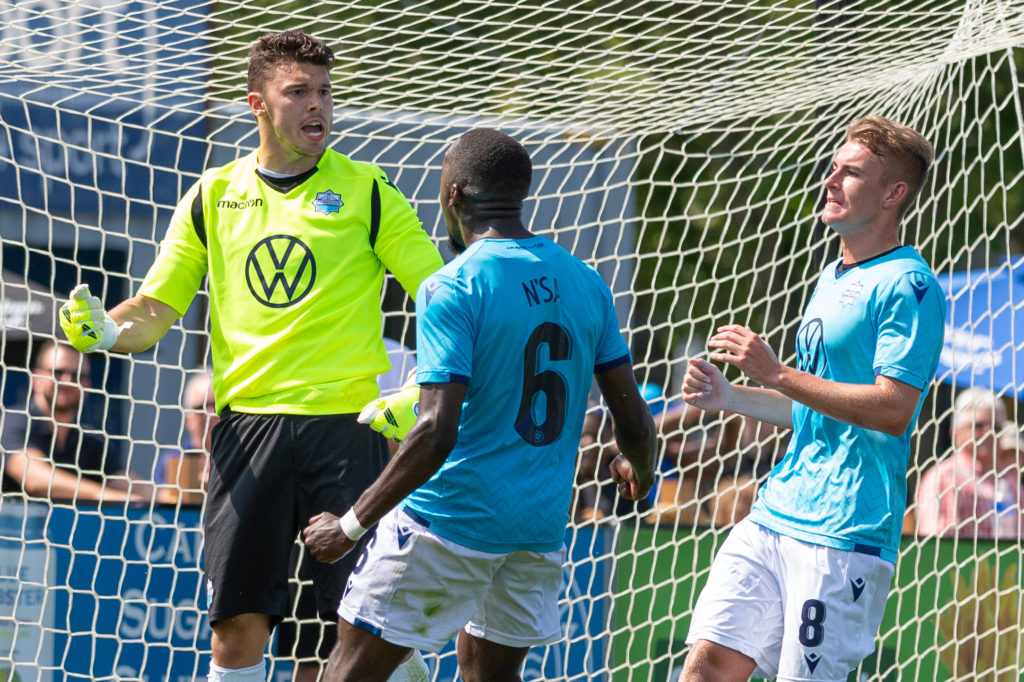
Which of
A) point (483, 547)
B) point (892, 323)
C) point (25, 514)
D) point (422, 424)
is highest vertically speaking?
point (892, 323)

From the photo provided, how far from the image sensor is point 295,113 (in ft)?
11.8

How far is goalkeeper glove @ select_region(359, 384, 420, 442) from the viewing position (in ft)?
10.6

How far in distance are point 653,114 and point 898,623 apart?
2319 millimetres

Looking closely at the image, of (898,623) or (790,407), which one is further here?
(898,623)

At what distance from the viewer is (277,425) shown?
349 cm

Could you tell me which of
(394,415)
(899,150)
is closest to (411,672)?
(394,415)

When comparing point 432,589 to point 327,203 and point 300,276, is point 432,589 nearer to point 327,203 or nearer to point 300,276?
point 300,276

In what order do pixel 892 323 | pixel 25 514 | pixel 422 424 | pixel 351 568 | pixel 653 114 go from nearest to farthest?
pixel 422 424 → pixel 892 323 → pixel 351 568 → pixel 25 514 → pixel 653 114

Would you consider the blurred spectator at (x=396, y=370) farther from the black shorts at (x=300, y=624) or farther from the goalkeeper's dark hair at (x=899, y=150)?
the goalkeeper's dark hair at (x=899, y=150)

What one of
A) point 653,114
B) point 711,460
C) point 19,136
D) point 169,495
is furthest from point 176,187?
point 711,460

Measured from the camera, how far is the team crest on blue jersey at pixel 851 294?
3172mm

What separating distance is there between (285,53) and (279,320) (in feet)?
2.52

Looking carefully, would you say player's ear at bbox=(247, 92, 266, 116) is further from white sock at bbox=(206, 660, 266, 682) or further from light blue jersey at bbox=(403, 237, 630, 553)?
white sock at bbox=(206, 660, 266, 682)

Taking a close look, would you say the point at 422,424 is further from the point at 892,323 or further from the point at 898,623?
the point at 898,623
